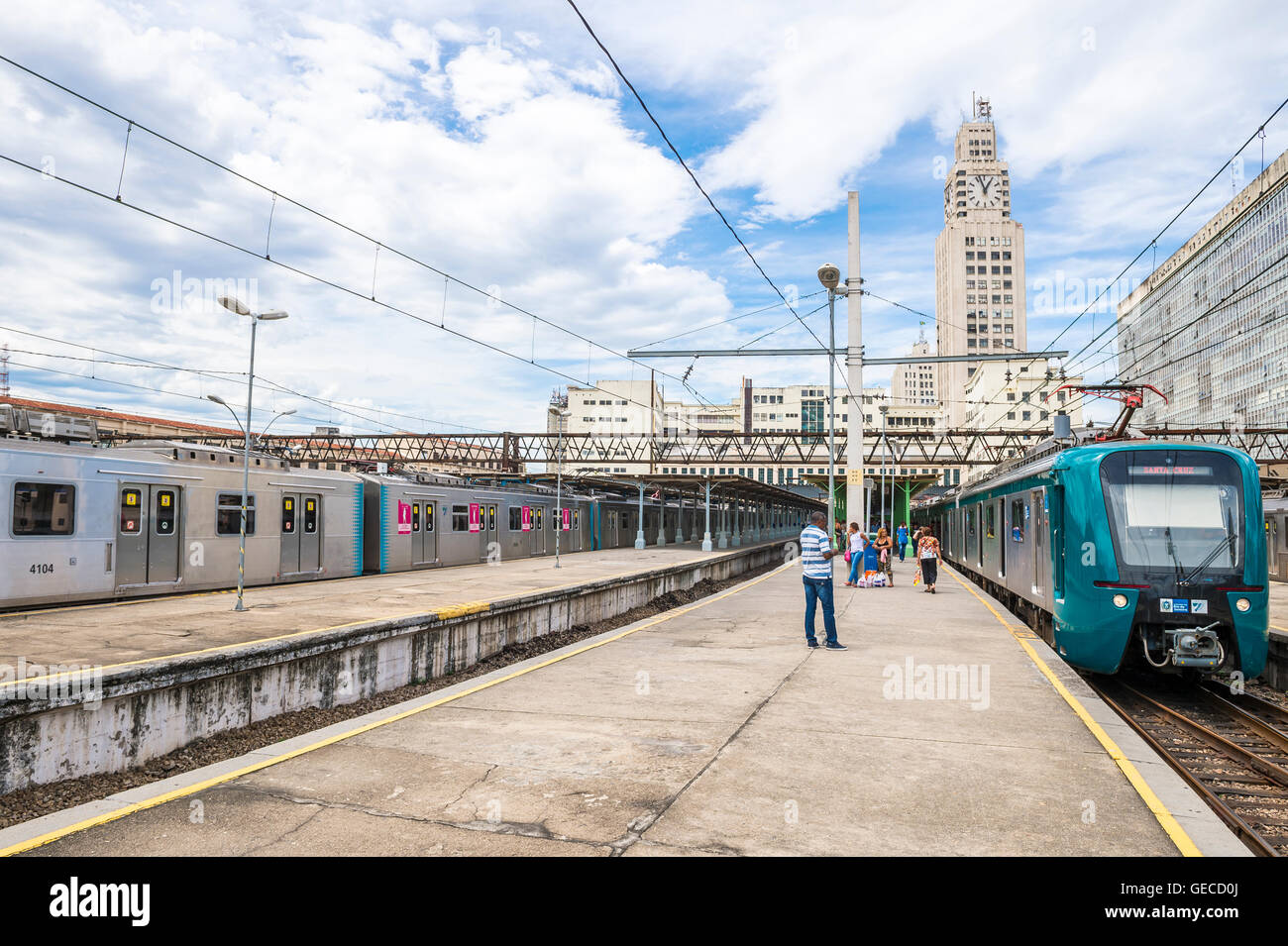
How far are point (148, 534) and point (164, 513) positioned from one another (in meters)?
0.48

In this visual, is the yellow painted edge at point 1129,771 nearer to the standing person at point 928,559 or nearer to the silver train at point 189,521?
the standing person at point 928,559

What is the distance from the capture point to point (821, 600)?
1126 centimetres

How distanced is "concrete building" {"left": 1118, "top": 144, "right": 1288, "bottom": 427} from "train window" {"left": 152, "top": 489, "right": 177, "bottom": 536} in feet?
225

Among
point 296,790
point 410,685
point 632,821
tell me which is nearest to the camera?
point 632,821

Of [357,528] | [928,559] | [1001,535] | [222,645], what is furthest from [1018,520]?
[357,528]

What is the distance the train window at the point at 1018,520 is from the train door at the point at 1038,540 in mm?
907

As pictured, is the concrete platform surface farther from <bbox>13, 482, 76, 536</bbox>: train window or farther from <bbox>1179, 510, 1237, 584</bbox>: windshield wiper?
<bbox>1179, 510, 1237, 584</bbox>: windshield wiper

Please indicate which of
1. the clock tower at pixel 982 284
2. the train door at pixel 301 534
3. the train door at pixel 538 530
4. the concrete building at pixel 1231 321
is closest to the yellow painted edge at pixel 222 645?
the train door at pixel 301 534

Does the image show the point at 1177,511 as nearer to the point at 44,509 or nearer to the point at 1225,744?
the point at 1225,744

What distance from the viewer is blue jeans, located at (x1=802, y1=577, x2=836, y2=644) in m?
11.1
